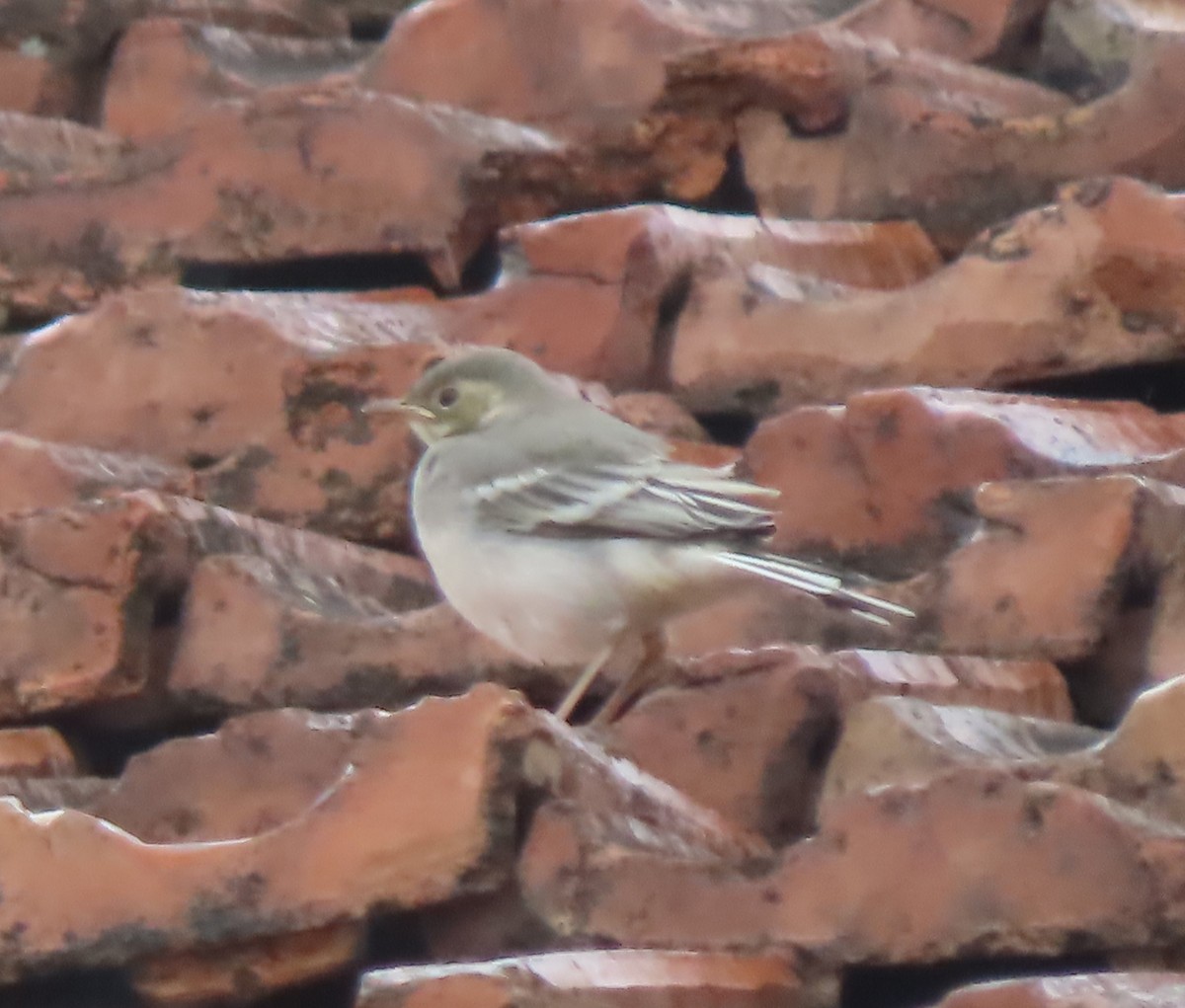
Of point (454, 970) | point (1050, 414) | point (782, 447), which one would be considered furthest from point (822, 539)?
point (454, 970)

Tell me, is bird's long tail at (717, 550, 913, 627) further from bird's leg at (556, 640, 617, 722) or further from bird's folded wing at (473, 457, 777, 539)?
bird's leg at (556, 640, 617, 722)

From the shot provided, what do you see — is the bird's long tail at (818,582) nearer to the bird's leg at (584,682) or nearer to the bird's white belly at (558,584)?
the bird's white belly at (558,584)

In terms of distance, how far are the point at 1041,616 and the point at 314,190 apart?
4.13ft

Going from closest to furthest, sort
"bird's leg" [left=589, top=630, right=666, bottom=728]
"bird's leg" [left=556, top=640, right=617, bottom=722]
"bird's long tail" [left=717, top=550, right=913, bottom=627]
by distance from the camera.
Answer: "bird's long tail" [left=717, top=550, right=913, bottom=627]
"bird's leg" [left=589, top=630, right=666, bottom=728]
"bird's leg" [left=556, top=640, right=617, bottom=722]

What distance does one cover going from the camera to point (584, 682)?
302 cm

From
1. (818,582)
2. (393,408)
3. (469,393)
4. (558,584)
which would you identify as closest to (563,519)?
(558,584)

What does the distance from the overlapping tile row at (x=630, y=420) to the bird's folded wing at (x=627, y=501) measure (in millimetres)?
55

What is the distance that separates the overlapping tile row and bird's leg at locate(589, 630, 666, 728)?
0.08 m

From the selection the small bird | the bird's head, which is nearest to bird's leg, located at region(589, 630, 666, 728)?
the small bird

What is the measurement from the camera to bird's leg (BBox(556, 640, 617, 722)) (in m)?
2.93

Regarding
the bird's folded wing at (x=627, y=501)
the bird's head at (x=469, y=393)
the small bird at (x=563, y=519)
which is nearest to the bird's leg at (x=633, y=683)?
the small bird at (x=563, y=519)

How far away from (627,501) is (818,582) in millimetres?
490

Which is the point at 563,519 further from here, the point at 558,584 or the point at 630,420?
the point at 630,420

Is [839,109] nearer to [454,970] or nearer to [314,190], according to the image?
[314,190]
